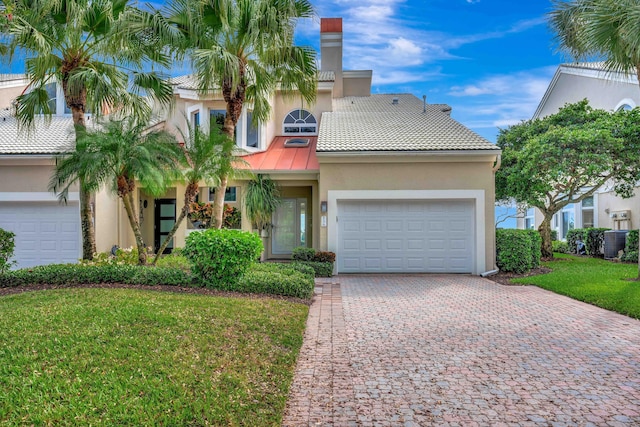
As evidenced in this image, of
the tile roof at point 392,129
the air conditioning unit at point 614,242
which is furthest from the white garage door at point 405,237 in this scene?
the air conditioning unit at point 614,242

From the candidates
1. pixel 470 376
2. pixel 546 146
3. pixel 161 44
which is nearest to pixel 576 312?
pixel 470 376

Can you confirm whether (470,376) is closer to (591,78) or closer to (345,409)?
(345,409)

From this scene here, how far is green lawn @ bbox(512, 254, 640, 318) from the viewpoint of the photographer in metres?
8.81

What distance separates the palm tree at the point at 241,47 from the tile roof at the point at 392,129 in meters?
2.93

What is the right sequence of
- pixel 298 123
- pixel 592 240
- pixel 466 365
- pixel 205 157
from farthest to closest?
pixel 592 240, pixel 298 123, pixel 205 157, pixel 466 365

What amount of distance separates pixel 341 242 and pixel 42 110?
29.7ft

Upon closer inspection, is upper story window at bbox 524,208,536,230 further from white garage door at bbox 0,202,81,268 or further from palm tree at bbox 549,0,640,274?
white garage door at bbox 0,202,81,268

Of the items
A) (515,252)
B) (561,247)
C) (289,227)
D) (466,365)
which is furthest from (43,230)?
(561,247)

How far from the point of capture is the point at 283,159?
16.2 meters

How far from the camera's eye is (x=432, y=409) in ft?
13.7

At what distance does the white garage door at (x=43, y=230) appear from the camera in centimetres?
1514

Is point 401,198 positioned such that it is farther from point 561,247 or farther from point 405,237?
point 561,247

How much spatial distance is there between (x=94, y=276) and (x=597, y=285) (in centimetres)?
1182

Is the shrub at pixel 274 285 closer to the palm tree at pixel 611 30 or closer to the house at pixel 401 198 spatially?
the house at pixel 401 198
